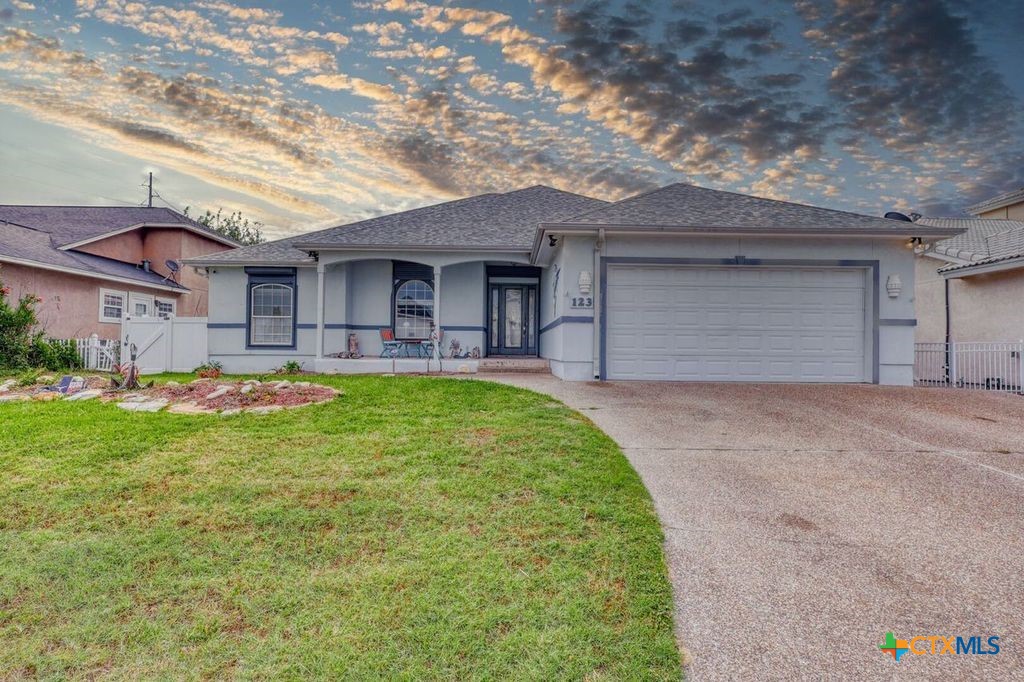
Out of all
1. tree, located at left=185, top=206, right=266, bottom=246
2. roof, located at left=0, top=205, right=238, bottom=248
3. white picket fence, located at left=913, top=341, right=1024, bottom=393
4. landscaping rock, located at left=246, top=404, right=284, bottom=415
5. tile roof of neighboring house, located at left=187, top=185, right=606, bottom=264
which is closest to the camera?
landscaping rock, located at left=246, top=404, right=284, bottom=415

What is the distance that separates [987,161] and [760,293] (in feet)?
34.0

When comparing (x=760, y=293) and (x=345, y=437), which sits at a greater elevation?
(x=760, y=293)

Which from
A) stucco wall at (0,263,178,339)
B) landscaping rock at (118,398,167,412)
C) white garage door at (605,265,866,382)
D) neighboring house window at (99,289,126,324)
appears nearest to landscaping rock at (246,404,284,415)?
landscaping rock at (118,398,167,412)

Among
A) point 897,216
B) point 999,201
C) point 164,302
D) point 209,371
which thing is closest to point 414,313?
point 209,371

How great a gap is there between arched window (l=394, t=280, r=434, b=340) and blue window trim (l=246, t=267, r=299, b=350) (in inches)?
113

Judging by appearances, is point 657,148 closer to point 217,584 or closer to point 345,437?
point 345,437

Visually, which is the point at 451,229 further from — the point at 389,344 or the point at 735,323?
the point at 735,323

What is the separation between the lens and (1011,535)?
3.19 metres

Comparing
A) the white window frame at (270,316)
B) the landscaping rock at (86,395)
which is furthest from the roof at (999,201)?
the landscaping rock at (86,395)

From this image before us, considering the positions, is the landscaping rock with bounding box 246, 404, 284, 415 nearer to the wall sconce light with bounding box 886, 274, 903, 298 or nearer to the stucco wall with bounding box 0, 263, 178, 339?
the wall sconce light with bounding box 886, 274, 903, 298

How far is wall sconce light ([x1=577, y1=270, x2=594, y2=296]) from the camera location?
9.55m

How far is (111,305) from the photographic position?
54.1ft

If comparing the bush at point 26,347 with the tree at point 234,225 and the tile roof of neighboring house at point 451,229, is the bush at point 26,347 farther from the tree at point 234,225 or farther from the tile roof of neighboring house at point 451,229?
the tree at point 234,225

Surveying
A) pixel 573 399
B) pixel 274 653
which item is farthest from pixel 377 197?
pixel 274 653
